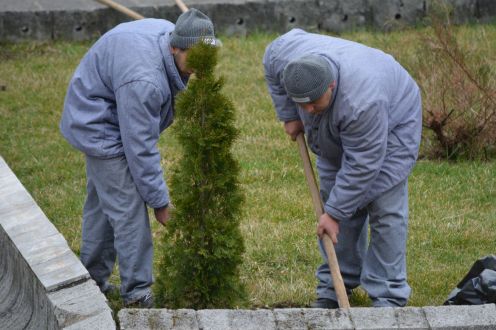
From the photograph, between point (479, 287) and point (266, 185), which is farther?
point (266, 185)

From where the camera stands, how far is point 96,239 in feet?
20.3

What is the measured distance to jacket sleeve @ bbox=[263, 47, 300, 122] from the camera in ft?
19.2

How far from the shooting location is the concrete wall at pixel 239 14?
12.6 metres

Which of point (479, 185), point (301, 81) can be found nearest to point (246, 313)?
point (301, 81)

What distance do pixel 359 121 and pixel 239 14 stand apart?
8.03 m

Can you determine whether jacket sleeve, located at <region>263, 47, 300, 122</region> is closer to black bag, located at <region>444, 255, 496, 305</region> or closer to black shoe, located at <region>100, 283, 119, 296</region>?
black bag, located at <region>444, 255, 496, 305</region>

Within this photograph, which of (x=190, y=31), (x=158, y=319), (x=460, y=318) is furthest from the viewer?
(x=190, y=31)

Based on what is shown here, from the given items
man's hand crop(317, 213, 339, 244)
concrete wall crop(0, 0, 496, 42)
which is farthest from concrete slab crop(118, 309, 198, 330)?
concrete wall crop(0, 0, 496, 42)

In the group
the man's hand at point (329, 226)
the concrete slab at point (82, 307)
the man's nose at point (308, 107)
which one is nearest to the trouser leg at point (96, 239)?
the concrete slab at point (82, 307)

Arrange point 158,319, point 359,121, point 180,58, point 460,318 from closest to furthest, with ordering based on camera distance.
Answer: point 158,319
point 460,318
point 359,121
point 180,58

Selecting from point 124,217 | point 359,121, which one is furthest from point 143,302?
point 359,121

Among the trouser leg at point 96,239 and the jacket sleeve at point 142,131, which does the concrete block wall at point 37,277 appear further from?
the jacket sleeve at point 142,131

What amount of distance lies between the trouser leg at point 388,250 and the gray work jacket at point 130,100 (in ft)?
4.03

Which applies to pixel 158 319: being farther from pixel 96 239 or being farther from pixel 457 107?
pixel 457 107
